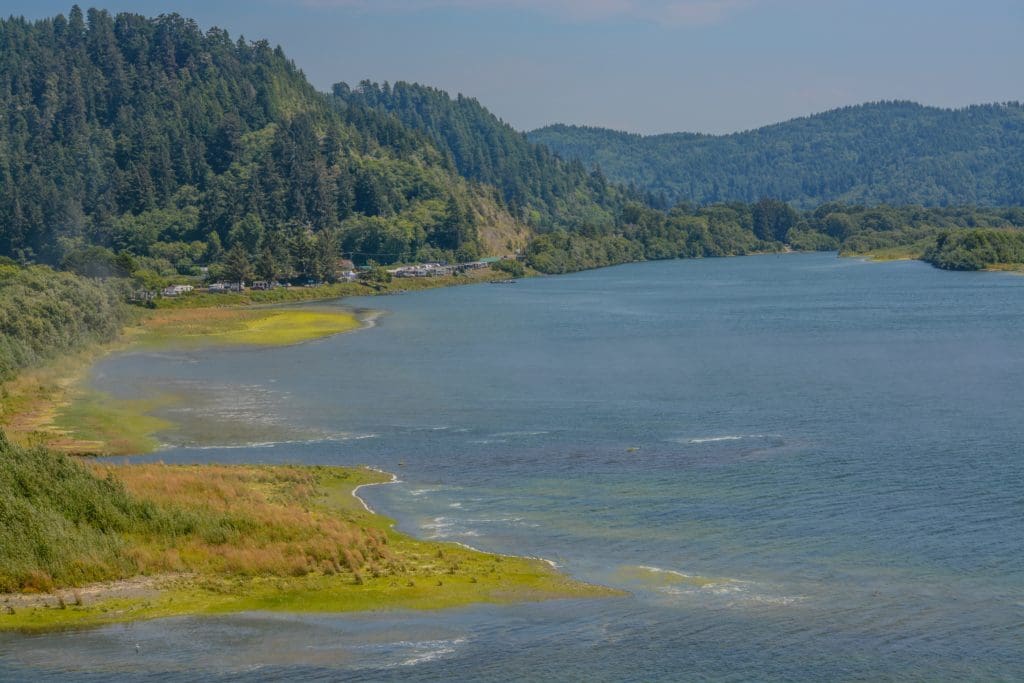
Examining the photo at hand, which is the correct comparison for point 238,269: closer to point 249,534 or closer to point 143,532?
point 143,532

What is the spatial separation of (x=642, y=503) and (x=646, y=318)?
91459 mm

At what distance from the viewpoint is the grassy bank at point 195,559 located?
3959 cm

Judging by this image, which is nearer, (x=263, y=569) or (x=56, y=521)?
(x=263, y=569)

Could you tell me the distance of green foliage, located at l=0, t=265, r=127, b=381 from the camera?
88.3 meters

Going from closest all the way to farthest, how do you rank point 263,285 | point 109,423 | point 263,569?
point 263,569, point 109,423, point 263,285

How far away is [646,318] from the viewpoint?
141375 mm

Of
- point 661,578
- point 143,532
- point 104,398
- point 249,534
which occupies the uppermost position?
point 104,398

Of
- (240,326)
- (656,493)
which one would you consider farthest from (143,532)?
(240,326)

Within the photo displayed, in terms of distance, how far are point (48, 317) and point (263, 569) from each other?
64289 mm

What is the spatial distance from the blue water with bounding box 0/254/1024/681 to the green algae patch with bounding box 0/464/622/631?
140 cm

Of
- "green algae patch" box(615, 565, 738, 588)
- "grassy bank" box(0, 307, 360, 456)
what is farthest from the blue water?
"grassy bank" box(0, 307, 360, 456)

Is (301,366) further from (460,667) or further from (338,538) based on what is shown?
(460,667)

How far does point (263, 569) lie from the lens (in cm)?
4253

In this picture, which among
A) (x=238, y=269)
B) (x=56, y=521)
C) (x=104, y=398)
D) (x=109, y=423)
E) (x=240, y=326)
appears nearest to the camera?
(x=56, y=521)
